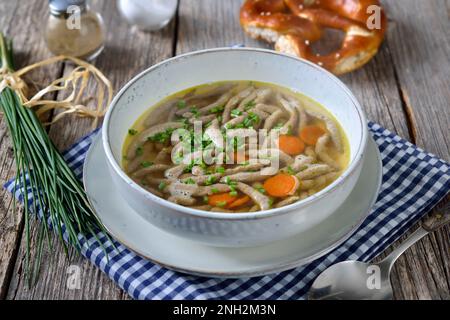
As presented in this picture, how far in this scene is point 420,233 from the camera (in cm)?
265

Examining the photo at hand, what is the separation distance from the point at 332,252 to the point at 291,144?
0.53 meters

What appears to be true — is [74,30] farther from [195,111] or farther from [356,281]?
[356,281]

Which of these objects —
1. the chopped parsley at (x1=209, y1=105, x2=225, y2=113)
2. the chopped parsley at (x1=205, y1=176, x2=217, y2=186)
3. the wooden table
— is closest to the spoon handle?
the wooden table

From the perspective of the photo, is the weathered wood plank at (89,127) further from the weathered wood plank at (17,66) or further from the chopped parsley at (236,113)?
the chopped parsley at (236,113)

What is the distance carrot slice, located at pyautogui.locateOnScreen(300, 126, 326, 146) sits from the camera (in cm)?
292

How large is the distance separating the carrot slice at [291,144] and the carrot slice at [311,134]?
31 millimetres

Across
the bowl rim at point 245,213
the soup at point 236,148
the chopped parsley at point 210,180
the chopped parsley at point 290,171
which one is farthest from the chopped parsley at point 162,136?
the chopped parsley at point 290,171

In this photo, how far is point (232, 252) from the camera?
8.16 ft

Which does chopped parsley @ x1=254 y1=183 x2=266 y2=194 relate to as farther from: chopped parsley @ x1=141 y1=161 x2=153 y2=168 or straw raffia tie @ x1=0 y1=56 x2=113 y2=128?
straw raffia tie @ x1=0 y1=56 x2=113 y2=128

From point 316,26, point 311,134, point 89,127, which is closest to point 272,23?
point 316,26

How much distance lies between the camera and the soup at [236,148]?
2641 mm

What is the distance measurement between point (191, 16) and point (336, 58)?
112 cm
